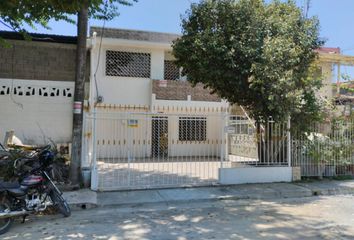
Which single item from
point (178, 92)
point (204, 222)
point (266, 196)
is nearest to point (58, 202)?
point (204, 222)

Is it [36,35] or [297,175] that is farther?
[36,35]

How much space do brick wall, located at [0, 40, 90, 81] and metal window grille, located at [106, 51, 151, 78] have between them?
8.14 ft

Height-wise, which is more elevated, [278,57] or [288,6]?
[288,6]

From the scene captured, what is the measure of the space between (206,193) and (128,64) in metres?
9.99

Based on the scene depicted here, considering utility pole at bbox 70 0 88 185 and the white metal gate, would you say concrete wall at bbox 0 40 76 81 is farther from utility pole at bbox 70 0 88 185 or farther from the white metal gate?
utility pole at bbox 70 0 88 185

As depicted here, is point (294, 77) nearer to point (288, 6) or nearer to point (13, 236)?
point (288, 6)

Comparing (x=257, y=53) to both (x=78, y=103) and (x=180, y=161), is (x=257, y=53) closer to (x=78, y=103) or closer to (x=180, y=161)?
(x=78, y=103)

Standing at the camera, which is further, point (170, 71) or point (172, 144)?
point (170, 71)

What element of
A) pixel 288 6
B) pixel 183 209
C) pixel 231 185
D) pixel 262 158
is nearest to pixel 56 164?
pixel 183 209

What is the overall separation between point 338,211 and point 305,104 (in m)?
3.76

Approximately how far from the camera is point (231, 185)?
10.3m

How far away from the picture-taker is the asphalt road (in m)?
5.98

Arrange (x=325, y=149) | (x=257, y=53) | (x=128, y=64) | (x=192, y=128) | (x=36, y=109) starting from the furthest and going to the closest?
(x=128, y=64) < (x=192, y=128) < (x=36, y=109) < (x=325, y=149) < (x=257, y=53)

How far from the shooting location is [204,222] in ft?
22.2
